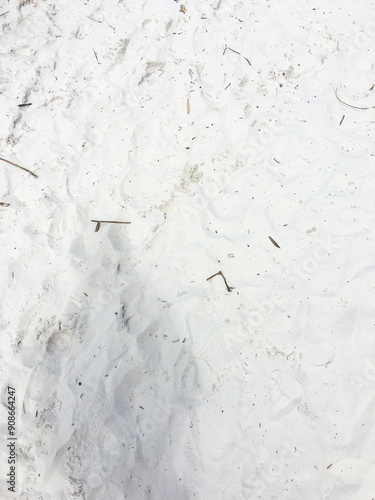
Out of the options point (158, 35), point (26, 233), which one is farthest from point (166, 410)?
point (158, 35)

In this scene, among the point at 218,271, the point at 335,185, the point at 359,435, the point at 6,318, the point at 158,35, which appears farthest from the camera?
the point at 158,35

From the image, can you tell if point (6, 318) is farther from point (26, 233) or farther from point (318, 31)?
point (318, 31)

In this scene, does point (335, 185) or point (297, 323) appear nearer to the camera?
point (297, 323)

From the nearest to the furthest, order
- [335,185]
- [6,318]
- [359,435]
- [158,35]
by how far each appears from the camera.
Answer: [359,435], [6,318], [335,185], [158,35]

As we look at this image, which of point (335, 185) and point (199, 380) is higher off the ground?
point (335, 185)

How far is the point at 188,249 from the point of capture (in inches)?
90.3

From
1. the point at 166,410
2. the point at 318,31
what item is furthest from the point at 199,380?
the point at 318,31

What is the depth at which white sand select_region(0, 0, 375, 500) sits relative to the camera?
1919 mm

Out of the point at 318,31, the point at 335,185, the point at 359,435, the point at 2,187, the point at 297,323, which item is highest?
the point at 318,31

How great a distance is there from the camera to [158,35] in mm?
2807

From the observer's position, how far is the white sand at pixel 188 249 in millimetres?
1919

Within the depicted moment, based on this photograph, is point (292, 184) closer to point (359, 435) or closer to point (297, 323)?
point (297, 323)

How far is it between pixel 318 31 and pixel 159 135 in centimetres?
150

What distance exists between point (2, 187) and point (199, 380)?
168 centimetres
